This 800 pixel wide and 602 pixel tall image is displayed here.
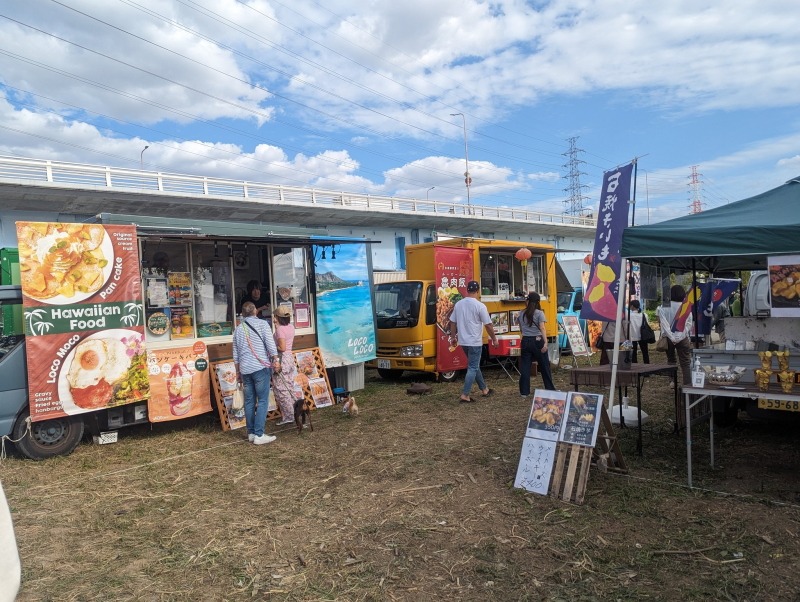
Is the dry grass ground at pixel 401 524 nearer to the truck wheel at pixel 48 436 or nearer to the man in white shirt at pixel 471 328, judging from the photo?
the truck wheel at pixel 48 436

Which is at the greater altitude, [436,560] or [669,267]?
[669,267]

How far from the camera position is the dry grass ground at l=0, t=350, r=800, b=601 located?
3.35 meters

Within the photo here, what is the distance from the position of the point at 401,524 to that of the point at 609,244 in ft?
11.4

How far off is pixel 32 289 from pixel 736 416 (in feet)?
26.8

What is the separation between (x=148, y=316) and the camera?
7320 mm

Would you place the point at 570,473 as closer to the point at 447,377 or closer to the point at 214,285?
the point at 214,285

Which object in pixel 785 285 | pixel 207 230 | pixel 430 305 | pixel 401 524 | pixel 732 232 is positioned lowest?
pixel 401 524

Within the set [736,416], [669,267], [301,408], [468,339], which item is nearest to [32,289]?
[301,408]

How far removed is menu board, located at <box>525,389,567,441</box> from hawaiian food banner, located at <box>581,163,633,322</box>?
127 centimetres

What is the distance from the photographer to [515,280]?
12.1 m

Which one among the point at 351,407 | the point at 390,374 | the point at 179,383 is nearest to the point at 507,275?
the point at 390,374

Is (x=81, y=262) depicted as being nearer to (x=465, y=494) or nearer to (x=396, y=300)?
(x=465, y=494)

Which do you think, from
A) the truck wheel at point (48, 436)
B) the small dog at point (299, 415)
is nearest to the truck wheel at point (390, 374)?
the small dog at point (299, 415)

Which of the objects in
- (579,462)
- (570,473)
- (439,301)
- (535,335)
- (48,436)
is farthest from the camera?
(439,301)
